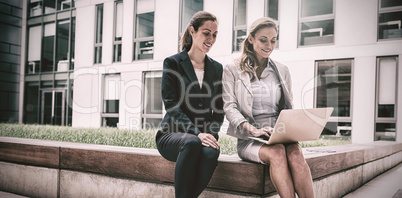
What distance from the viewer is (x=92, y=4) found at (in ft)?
20.4

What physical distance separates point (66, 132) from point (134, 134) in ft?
4.50

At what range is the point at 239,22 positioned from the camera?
5172 mm


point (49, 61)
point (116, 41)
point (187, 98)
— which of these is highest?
point (116, 41)

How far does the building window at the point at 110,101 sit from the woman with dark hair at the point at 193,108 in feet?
13.3

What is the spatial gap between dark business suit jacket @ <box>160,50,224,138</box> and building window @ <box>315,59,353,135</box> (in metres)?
3.36

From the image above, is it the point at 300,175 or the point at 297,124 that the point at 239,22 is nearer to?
the point at 297,124

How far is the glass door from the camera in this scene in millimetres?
6557

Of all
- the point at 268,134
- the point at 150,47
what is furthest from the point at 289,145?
the point at 150,47

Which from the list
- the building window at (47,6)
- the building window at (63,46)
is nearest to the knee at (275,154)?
the building window at (63,46)

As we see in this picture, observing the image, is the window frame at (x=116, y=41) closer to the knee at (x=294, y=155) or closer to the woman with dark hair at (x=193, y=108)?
the woman with dark hair at (x=193, y=108)

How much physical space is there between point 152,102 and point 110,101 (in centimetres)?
86

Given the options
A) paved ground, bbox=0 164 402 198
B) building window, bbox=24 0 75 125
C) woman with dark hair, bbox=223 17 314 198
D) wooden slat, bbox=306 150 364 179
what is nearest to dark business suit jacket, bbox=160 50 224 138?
woman with dark hair, bbox=223 17 314 198

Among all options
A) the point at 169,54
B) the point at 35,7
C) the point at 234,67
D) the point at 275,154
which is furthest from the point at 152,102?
the point at 275,154

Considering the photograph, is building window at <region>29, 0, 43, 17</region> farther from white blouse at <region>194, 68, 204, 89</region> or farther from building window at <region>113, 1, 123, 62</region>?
white blouse at <region>194, 68, 204, 89</region>
